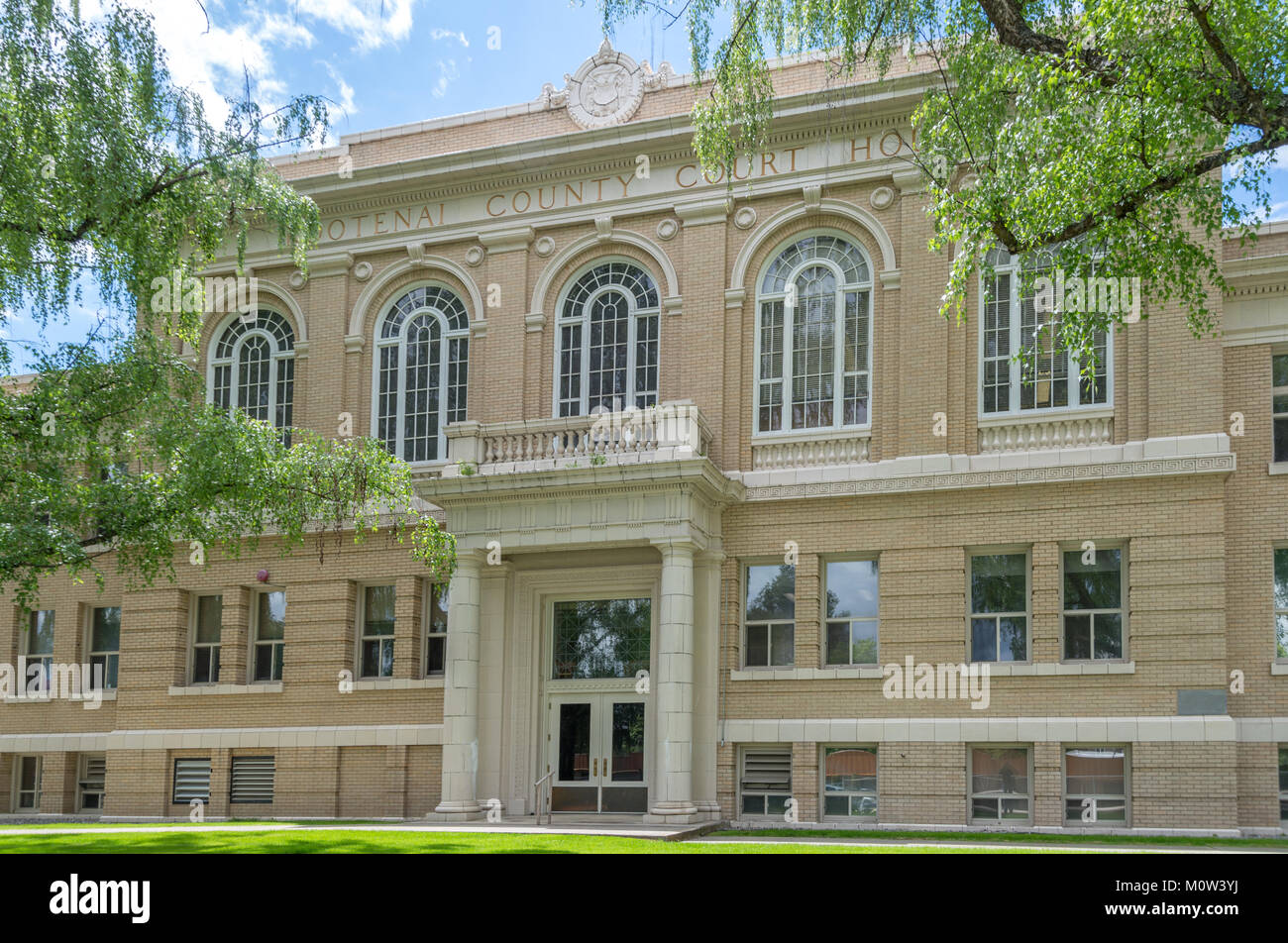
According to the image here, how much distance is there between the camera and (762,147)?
24156 mm

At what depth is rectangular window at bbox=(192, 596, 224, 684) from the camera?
27.2 meters

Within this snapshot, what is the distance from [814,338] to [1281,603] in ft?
29.2

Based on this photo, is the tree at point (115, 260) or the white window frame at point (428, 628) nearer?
the tree at point (115, 260)

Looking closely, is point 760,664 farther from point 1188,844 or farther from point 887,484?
point 1188,844

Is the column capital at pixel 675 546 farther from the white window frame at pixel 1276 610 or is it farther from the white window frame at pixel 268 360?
the white window frame at pixel 268 360

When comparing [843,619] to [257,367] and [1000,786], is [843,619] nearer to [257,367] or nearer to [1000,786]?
[1000,786]

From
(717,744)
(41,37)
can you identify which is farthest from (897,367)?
(41,37)

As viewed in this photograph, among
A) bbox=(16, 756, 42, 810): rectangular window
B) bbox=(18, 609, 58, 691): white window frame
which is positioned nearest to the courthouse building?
bbox=(16, 756, 42, 810): rectangular window

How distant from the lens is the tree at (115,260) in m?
16.6

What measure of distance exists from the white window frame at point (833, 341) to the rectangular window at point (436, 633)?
22.8 feet

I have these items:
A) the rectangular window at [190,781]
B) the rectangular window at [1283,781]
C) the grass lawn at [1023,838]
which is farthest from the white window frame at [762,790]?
the rectangular window at [190,781]

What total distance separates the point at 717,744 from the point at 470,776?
4325 mm

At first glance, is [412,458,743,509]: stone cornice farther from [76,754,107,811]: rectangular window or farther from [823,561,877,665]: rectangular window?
[76,754,107,811]: rectangular window

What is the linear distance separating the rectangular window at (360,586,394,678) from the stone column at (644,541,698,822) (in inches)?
253
